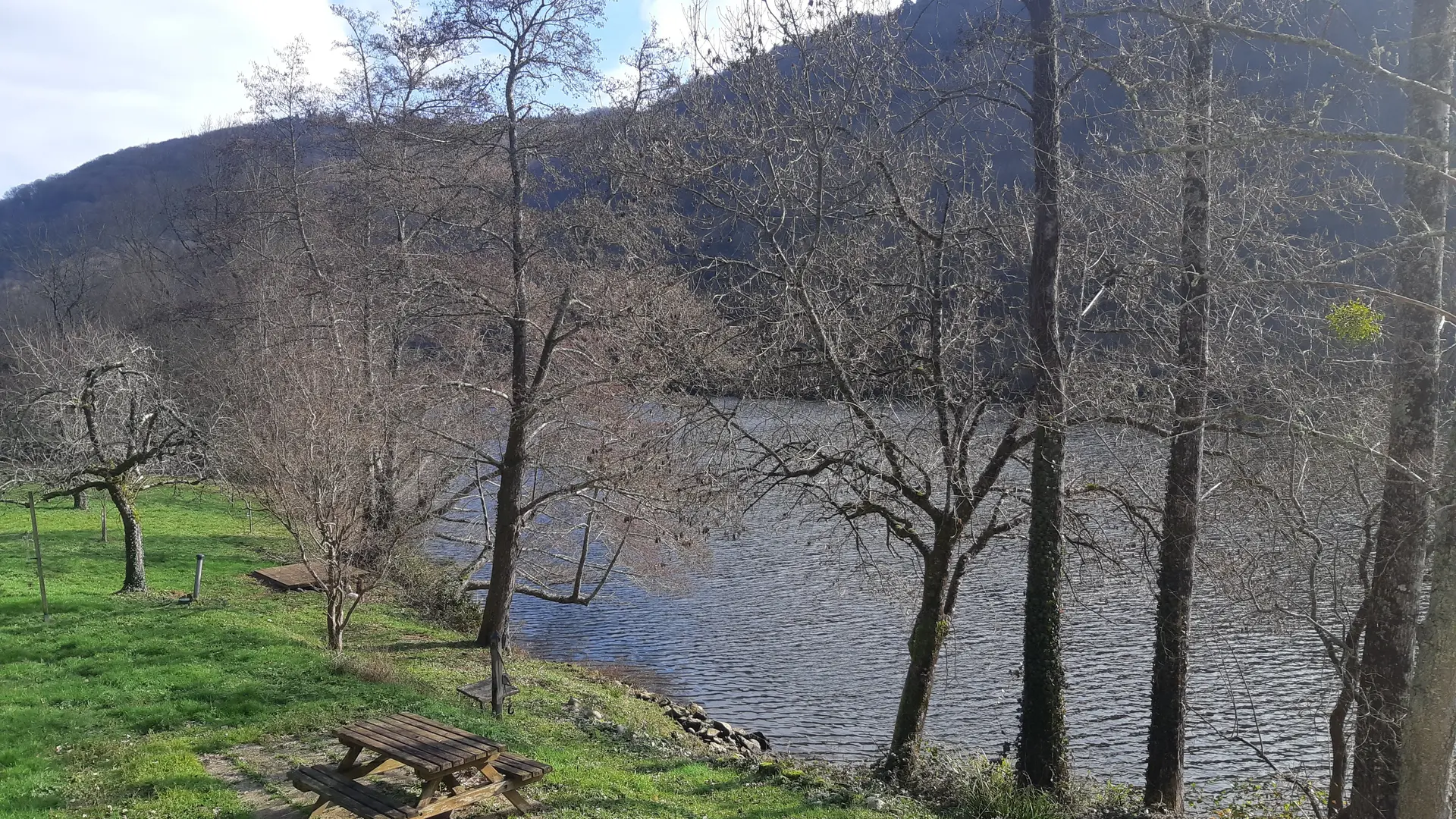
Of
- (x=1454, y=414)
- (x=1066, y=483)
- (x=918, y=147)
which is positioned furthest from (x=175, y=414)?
(x=1454, y=414)

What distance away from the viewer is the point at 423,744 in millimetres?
6633

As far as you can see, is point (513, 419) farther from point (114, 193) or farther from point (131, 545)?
point (114, 193)

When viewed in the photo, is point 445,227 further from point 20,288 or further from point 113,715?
point 20,288

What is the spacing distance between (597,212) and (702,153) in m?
3.86

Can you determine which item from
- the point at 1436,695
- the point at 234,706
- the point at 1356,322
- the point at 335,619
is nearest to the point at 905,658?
the point at 335,619

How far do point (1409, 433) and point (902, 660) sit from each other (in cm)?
1138

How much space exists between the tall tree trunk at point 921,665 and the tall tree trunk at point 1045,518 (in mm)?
934

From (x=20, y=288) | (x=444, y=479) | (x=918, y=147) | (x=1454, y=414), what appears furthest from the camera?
(x=20, y=288)

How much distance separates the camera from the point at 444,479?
18.6 metres

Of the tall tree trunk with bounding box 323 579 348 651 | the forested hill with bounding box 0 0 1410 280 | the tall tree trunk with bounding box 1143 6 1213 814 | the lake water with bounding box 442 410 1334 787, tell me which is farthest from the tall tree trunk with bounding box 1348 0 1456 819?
the forested hill with bounding box 0 0 1410 280

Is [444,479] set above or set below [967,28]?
below

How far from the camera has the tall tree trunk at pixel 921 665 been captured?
10305 millimetres

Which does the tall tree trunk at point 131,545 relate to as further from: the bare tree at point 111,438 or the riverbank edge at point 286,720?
the riverbank edge at point 286,720

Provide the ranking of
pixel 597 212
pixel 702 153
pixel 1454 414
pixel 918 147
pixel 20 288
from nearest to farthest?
pixel 1454 414
pixel 702 153
pixel 918 147
pixel 597 212
pixel 20 288
